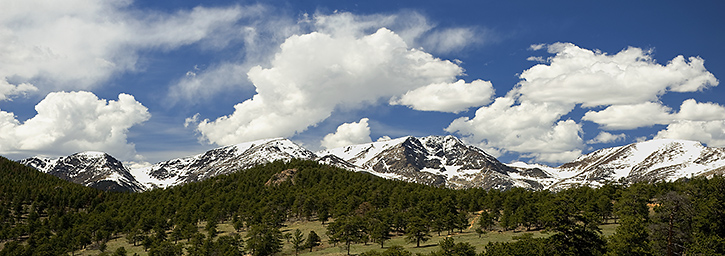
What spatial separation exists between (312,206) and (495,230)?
8632 centimetres

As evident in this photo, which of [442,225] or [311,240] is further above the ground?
[442,225]

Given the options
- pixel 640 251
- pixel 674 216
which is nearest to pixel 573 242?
pixel 640 251

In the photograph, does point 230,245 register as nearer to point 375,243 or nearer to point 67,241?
point 375,243

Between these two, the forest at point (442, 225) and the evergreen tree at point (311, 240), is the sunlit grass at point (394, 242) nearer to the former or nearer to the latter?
the evergreen tree at point (311, 240)

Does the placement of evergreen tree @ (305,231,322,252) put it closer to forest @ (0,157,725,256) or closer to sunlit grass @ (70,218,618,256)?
forest @ (0,157,725,256)

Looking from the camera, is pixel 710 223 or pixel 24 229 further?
pixel 24 229

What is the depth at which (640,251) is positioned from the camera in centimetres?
5672

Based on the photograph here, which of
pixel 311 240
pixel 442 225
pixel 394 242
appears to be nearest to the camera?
pixel 311 240

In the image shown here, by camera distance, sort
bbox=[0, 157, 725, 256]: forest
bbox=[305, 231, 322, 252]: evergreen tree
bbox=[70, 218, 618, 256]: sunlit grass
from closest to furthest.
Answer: bbox=[0, 157, 725, 256]: forest, bbox=[70, 218, 618, 256]: sunlit grass, bbox=[305, 231, 322, 252]: evergreen tree

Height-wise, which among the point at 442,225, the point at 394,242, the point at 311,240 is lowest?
the point at 394,242

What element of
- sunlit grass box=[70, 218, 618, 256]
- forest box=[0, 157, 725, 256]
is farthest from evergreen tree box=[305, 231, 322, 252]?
sunlit grass box=[70, 218, 618, 256]

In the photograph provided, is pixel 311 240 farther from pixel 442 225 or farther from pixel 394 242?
pixel 442 225

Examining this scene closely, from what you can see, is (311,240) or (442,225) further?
(442,225)

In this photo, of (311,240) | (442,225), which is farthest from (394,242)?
(311,240)
